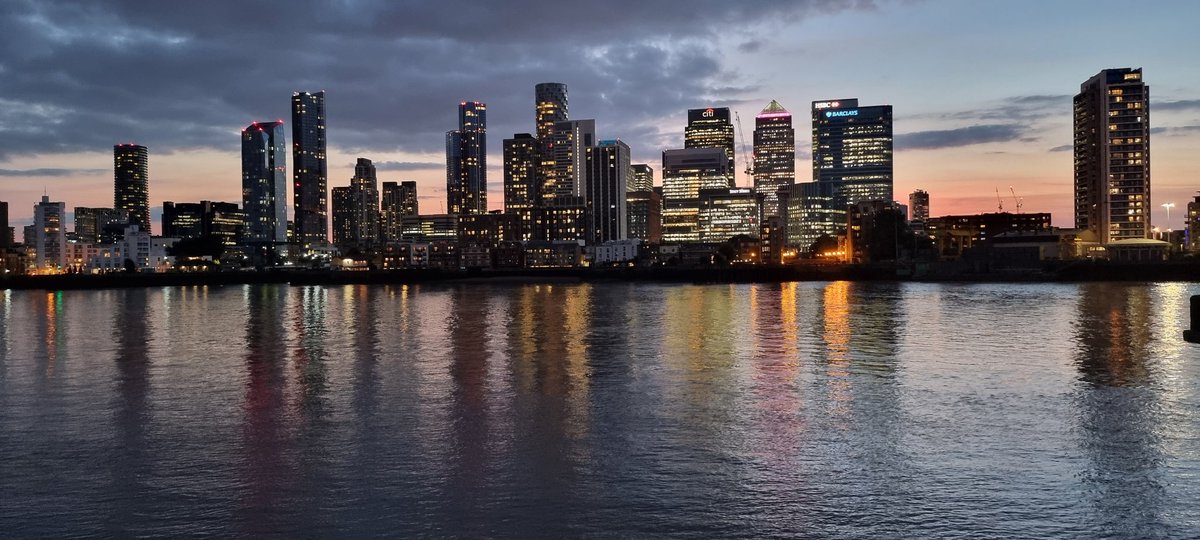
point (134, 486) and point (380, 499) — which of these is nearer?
point (380, 499)

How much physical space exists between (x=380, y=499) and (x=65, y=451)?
9778 millimetres

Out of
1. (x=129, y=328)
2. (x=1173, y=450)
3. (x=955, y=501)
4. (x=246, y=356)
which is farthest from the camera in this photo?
(x=129, y=328)

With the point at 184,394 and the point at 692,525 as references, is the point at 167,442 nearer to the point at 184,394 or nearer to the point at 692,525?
the point at 184,394

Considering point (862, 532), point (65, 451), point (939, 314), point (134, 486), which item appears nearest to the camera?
point (862, 532)

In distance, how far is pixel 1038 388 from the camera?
94.2 feet

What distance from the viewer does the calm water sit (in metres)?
14.7

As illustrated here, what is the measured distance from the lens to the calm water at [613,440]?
14664mm

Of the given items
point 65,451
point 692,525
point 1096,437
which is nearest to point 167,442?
point 65,451

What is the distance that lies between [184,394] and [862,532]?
79.5ft

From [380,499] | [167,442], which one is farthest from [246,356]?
[380,499]

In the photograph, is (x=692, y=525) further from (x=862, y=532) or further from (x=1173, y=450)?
(x=1173, y=450)

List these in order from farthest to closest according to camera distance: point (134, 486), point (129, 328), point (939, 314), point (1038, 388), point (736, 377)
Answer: point (939, 314)
point (129, 328)
point (736, 377)
point (1038, 388)
point (134, 486)

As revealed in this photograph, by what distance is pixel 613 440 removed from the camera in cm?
2094

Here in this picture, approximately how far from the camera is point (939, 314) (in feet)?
233
